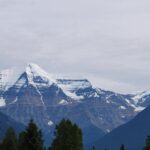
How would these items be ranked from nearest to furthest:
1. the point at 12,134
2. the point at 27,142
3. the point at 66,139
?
the point at 27,142 → the point at 66,139 → the point at 12,134

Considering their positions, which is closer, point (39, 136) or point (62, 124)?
point (39, 136)

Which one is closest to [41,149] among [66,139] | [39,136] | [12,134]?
[39,136]

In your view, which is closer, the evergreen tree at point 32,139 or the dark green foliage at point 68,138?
the evergreen tree at point 32,139

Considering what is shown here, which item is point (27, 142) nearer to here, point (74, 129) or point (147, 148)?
point (74, 129)

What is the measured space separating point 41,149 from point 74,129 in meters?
16.9

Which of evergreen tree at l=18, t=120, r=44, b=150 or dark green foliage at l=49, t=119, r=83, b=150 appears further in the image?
dark green foliage at l=49, t=119, r=83, b=150

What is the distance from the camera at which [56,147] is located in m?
90.1

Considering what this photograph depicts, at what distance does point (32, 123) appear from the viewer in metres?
72.8

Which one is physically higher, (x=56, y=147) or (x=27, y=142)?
(x=56, y=147)

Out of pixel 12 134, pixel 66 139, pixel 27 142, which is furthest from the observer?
pixel 12 134

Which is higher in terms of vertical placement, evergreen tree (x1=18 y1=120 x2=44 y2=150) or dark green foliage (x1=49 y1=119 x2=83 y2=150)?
dark green foliage (x1=49 y1=119 x2=83 y2=150)

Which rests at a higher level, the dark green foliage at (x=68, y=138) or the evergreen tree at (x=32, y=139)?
the dark green foliage at (x=68, y=138)

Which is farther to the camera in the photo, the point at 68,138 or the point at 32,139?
the point at 68,138

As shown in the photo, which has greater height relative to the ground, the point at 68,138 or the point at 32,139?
the point at 68,138
